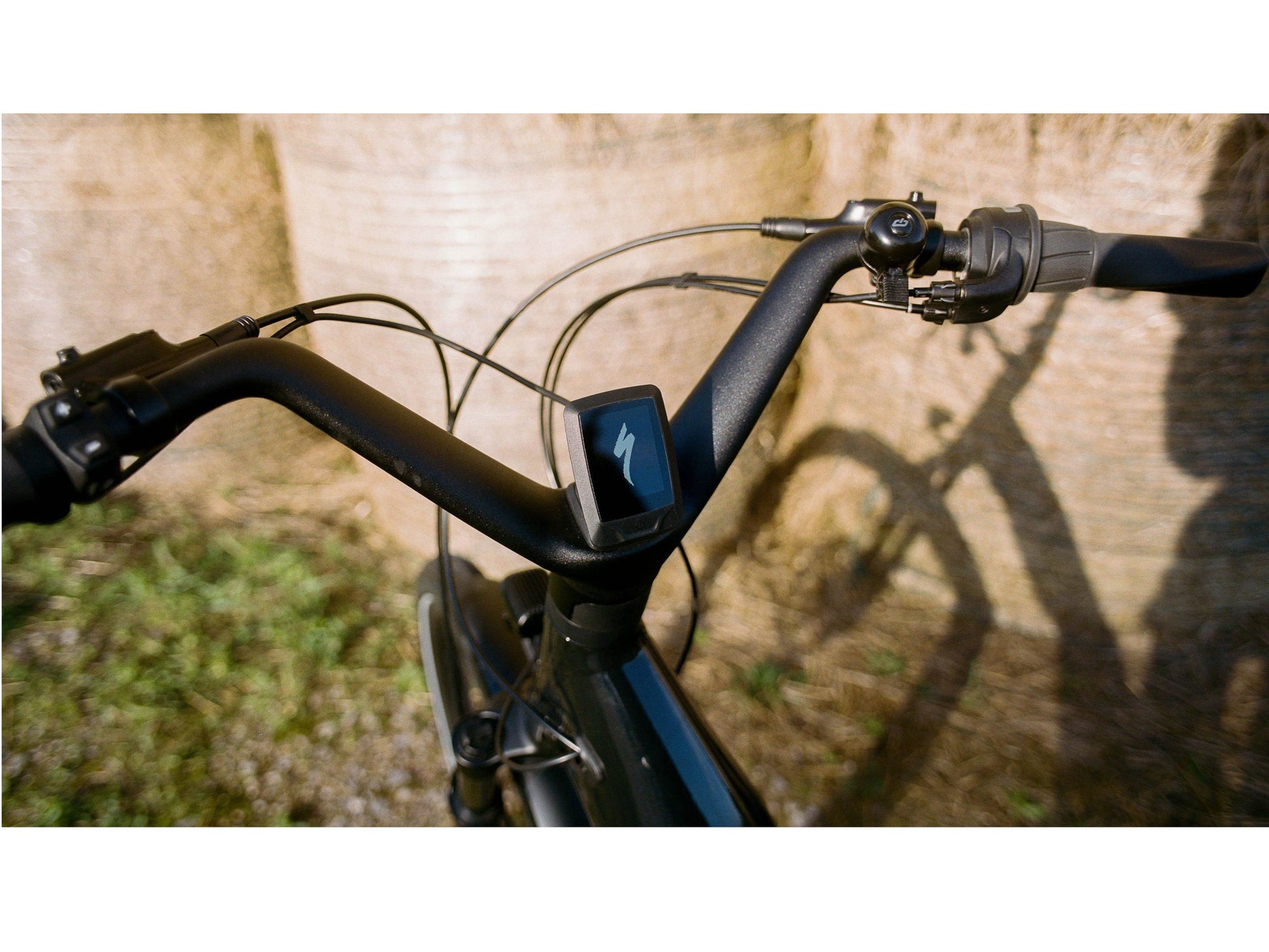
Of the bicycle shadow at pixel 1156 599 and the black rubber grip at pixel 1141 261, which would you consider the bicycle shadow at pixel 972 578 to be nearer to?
the bicycle shadow at pixel 1156 599

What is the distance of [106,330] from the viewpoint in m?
1.85

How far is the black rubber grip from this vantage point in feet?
2.08

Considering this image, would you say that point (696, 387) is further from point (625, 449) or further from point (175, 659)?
point (175, 659)

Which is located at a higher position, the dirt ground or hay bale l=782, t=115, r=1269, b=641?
hay bale l=782, t=115, r=1269, b=641

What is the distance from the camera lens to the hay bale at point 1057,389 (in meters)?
1.33

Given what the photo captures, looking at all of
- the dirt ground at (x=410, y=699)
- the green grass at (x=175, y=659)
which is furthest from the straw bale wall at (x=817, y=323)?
the green grass at (x=175, y=659)

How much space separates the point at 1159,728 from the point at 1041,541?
0.45 metres

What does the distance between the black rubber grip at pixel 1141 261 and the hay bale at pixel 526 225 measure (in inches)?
38.2

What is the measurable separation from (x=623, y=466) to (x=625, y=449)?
1 centimetres

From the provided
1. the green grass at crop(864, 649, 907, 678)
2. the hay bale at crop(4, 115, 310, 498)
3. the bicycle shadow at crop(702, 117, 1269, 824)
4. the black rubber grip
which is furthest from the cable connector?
the hay bale at crop(4, 115, 310, 498)

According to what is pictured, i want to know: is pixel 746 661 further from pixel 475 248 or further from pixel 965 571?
pixel 475 248

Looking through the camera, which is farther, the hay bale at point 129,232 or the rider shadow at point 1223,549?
the hay bale at point 129,232

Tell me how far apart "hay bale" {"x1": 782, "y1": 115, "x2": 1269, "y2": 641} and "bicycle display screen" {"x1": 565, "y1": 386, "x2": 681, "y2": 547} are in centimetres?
117

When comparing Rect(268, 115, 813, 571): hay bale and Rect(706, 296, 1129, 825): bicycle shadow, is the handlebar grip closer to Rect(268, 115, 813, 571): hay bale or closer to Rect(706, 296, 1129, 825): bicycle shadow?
Rect(268, 115, 813, 571): hay bale
